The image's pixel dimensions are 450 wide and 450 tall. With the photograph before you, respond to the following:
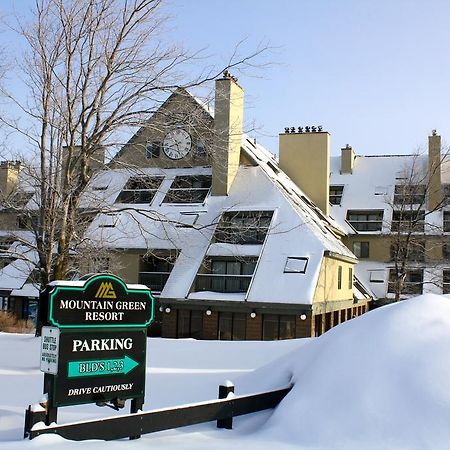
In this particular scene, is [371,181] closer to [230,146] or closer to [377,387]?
[230,146]

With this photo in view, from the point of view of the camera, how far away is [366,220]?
138 feet

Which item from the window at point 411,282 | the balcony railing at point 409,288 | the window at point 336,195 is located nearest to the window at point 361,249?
the window at point 411,282

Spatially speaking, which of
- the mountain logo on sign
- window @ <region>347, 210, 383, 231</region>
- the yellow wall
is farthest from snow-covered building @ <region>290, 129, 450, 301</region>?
the mountain logo on sign

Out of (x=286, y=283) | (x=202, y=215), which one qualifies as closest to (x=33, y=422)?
(x=286, y=283)

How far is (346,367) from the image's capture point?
7.52 metres

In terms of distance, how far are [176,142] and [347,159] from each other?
34.1m

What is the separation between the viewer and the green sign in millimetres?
6492

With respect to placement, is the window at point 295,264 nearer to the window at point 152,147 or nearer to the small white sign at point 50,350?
the window at point 152,147

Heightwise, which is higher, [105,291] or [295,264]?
[295,264]

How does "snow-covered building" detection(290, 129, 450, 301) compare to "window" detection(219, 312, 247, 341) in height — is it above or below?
above

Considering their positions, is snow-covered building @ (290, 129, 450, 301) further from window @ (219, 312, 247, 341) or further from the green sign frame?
the green sign frame

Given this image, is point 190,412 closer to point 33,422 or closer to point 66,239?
point 33,422

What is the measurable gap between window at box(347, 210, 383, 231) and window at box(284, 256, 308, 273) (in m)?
16.6

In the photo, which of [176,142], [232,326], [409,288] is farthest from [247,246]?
[409,288]
